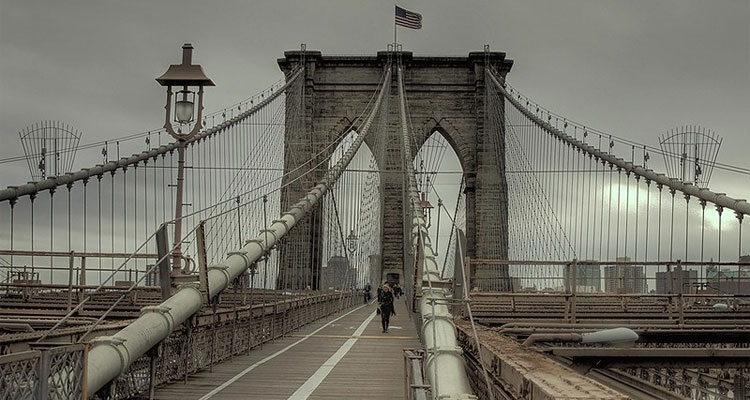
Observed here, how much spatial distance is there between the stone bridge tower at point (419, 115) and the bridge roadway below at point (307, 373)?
33.2 m

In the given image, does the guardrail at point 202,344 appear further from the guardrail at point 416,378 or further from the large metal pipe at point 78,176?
the large metal pipe at point 78,176

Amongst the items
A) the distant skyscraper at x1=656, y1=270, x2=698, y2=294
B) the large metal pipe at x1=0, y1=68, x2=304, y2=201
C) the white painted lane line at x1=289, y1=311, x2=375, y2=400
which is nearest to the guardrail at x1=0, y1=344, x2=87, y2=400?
the white painted lane line at x1=289, y1=311, x2=375, y2=400

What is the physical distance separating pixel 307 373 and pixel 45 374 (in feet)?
23.6

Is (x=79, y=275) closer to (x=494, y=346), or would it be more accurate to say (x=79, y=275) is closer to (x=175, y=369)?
(x=175, y=369)

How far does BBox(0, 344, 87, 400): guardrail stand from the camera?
18.4 ft

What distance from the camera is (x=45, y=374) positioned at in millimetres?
5980

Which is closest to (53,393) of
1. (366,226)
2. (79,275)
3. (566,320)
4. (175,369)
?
(175,369)

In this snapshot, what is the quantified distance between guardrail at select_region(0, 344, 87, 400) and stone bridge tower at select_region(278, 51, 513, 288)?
45805 millimetres

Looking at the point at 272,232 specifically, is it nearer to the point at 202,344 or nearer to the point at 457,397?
the point at 202,344

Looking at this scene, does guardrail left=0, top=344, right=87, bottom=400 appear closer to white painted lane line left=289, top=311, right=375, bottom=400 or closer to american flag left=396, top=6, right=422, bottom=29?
white painted lane line left=289, top=311, right=375, bottom=400

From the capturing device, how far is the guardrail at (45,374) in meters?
5.62

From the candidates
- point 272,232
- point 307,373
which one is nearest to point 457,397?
point 307,373

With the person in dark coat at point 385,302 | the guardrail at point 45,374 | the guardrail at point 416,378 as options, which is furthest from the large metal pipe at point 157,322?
the person in dark coat at point 385,302

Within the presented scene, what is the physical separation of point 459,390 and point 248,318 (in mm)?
11232
